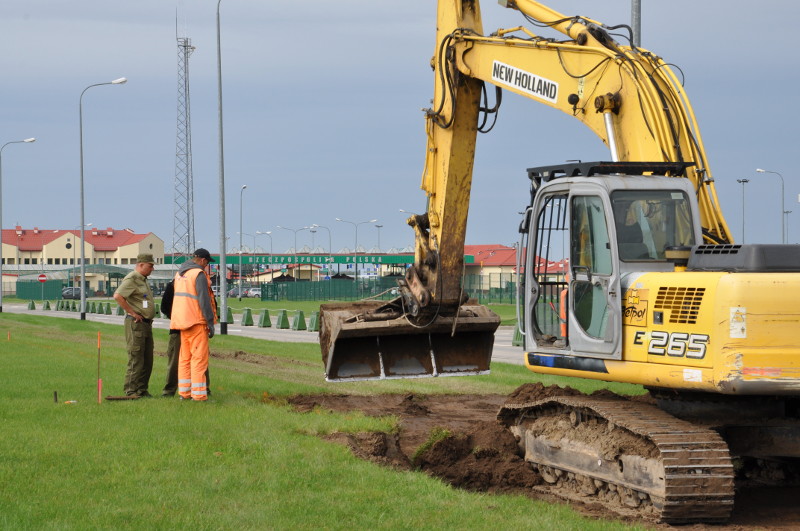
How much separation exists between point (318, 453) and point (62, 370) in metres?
9.86

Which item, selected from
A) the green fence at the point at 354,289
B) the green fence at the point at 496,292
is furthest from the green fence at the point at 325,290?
the green fence at the point at 496,292

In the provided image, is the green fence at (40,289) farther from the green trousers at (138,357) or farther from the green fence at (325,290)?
the green trousers at (138,357)

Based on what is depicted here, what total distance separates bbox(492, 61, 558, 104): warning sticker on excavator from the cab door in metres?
1.54

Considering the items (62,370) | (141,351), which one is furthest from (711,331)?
(62,370)

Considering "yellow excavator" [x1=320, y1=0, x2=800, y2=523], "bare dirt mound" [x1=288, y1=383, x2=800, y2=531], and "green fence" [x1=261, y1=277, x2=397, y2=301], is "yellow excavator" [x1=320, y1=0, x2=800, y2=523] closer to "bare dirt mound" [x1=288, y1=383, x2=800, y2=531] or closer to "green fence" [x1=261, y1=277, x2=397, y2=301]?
"bare dirt mound" [x1=288, y1=383, x2=800, y2=531]

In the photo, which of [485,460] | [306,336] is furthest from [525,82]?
[306,336]

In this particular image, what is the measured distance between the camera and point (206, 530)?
766 centimetres

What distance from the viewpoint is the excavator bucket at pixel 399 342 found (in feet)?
45.6

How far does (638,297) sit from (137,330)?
759 cm

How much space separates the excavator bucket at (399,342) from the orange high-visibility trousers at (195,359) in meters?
1.53

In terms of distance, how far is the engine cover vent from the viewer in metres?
8.77

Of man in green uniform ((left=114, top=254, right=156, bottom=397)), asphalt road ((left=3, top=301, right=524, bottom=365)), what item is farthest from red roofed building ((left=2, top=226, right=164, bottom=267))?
man in green uniform ((left=114, top=254, right=156, bottom=397))

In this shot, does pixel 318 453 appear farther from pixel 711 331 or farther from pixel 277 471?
pixel 711 331

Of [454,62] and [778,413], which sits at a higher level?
[454,62]
